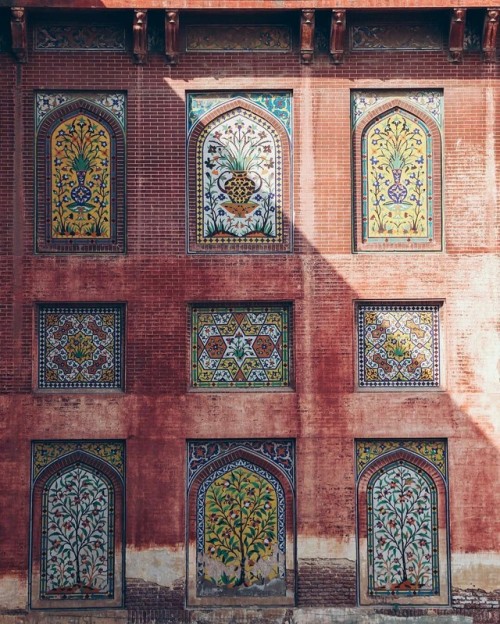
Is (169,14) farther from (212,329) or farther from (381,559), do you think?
(381,559)

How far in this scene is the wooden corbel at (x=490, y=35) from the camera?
12508mm

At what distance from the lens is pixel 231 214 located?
12.7 metres

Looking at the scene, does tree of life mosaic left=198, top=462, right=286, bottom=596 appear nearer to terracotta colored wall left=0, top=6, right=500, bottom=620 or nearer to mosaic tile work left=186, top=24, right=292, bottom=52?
terracotta colored wall left=0, top=6, right=500, bottom=620

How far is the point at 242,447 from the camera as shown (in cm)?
1248

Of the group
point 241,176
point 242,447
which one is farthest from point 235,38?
point 242,447

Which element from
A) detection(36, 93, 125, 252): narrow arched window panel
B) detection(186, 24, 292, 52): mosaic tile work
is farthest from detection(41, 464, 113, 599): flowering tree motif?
detection(186, 24, 292, 52): mosaic tile work

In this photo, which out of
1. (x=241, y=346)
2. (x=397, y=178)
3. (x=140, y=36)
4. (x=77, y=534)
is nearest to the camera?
(x=77, y=534)

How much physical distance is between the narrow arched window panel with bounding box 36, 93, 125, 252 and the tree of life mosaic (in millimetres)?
3151

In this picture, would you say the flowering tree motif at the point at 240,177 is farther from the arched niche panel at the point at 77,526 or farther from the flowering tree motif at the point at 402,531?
the flowering tree motif at the point at 402,531

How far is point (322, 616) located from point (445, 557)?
1599 millimetres

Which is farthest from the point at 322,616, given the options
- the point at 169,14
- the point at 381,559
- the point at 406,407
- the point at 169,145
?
the point at 169,14

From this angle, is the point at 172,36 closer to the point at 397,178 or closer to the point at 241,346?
the point at 397,178

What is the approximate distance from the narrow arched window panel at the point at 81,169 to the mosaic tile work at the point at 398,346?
10.2ft

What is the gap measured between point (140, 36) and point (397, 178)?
11.5 ft
